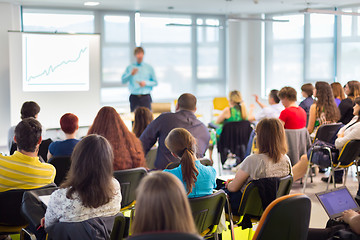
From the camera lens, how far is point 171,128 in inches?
194

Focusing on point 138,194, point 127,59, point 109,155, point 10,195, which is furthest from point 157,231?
point 127,59

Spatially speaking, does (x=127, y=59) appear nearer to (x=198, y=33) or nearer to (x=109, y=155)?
(x=198, y=33)

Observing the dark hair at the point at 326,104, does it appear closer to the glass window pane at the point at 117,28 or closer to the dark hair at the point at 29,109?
the dark hair at the point at 29,109

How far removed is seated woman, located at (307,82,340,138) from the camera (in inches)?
269

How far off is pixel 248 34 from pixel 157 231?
38.9 ft

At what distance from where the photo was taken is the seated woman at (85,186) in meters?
2.64

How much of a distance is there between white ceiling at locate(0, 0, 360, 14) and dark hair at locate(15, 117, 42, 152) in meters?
6.86

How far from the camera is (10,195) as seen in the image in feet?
10.8

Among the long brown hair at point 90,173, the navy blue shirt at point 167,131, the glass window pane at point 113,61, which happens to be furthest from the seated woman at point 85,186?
the glass window pane at point 113,61

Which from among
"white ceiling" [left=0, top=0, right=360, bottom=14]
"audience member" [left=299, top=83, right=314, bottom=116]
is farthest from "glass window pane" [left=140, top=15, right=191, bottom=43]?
"audience member" [left=299, top=83, right=314, bottom=116]

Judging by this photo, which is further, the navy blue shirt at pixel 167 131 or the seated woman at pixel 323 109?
the seated woman at pixel 323 109

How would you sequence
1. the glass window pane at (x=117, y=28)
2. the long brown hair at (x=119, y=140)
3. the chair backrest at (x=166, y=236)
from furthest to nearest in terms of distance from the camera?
the glass window pane at (x=117, y=28)
the long brown hair at (x=119, y=140)
the chair backrest at (x=166, y=236)

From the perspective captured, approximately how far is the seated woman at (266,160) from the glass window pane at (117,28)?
26.9 feet

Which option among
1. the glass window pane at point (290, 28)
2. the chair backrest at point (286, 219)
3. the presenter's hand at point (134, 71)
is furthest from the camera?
the glass window pane at point (290, 28)
